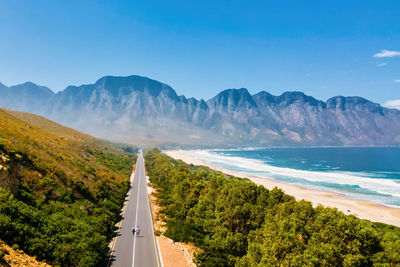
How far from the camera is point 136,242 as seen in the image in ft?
108

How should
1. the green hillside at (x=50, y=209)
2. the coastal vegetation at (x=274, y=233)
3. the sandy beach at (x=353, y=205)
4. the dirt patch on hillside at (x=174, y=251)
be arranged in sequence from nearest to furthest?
the coastal vegetation at (x=274, y=233) < the green hillside at (x=50, y=209) < the dirt patch on hillside at (x=174, y=251) < the sandy beach at (x=353, y=205)

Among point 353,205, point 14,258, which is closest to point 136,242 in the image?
point 14,258

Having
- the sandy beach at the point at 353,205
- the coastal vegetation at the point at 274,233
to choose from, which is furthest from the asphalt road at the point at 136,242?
the sandy beach at the point at 353,205

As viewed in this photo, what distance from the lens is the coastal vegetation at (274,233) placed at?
1823cm

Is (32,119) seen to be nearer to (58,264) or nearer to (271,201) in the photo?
(58,264)

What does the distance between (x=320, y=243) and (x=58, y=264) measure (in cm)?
2418

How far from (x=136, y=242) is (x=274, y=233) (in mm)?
20907

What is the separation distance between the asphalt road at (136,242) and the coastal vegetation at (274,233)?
412 cm

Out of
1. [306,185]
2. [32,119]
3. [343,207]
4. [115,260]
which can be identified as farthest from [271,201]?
[32,119]

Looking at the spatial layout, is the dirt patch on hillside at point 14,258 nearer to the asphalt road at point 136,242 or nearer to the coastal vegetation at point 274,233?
the asphalt road at point 136,242

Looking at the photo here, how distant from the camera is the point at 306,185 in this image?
9438cm

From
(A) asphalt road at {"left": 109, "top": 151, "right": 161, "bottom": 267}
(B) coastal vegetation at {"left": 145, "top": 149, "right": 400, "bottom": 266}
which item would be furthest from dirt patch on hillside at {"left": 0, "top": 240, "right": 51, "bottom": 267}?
(B) coastal vegetation at {"left": 145, "top": 149, "right": 400, "bottom": 266}

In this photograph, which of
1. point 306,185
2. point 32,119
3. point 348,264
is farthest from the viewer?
point 32,119

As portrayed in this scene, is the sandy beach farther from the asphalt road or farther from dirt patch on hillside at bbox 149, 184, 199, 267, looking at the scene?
the asphalt road
